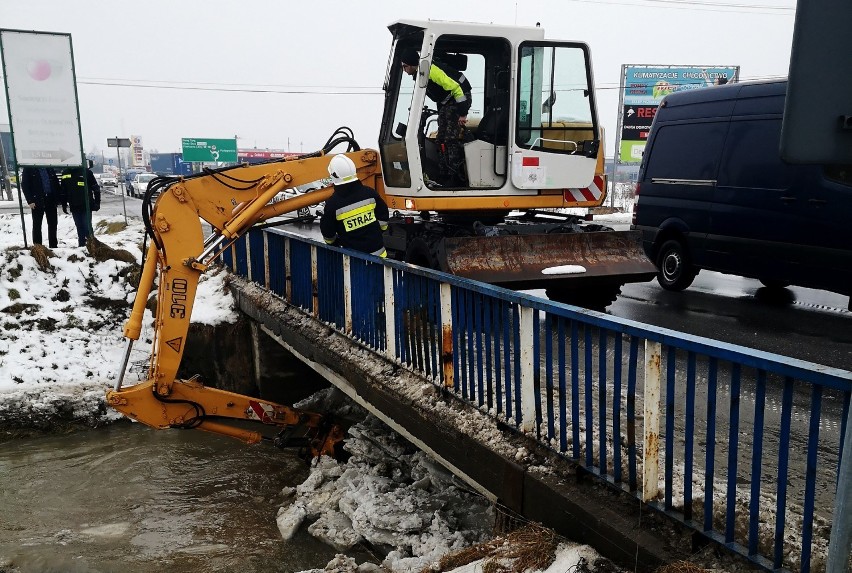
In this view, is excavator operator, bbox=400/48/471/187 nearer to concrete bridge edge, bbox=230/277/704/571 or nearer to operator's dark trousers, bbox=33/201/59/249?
concrete bridge edge, bbox=230/277/704/571

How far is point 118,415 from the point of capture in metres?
8.34

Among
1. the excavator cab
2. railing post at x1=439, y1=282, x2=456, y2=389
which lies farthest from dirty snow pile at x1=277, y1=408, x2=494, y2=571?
the excavator cab

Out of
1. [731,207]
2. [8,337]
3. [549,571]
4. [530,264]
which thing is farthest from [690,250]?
[8,337]

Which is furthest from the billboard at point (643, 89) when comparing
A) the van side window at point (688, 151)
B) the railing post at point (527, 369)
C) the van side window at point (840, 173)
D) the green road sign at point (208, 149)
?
the green road sign at point (208, 149)

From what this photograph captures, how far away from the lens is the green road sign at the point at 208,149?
47.9 m

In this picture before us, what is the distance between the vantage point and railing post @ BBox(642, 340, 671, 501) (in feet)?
9.56

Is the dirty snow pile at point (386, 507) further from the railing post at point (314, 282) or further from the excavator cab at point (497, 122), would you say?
the excavator cab at point (497, 122)

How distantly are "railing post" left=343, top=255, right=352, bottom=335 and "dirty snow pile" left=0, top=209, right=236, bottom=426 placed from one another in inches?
136

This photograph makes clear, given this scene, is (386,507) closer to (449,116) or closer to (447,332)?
(447,332)

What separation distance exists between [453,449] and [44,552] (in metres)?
3.94

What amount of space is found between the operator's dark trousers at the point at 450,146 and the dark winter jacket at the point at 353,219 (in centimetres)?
116

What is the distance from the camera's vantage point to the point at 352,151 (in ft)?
23.6

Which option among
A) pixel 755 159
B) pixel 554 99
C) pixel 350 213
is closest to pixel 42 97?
pixel 350 213

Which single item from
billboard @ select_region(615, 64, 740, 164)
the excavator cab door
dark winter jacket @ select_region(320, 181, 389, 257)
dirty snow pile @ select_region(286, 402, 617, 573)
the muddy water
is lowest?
the muddy water
